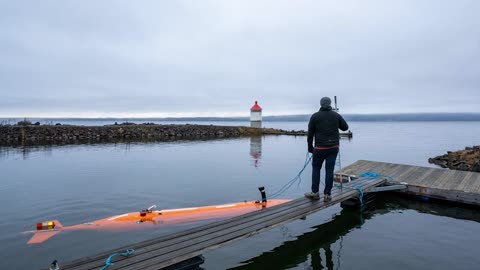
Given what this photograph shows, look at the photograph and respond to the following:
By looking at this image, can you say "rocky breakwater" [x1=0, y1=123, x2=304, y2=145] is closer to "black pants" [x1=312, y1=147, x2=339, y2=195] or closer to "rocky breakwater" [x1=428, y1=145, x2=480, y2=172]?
"rocky breakwater" [x1=428, y1=145, x2=480, y2=172]

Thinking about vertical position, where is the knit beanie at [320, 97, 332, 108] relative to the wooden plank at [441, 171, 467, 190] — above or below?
above

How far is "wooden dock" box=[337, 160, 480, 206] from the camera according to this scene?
12453mm

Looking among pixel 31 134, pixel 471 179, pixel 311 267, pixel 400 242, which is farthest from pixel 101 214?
pixel 31 134

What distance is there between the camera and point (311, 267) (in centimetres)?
759

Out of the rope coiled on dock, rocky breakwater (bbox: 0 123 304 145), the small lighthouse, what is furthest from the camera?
the small lighthouse

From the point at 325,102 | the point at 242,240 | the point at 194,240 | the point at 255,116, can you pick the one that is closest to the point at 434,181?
the point at 325,102

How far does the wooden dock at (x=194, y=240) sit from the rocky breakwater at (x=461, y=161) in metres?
22.3

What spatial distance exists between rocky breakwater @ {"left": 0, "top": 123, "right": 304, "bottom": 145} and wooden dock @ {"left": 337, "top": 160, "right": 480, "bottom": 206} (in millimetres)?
40261

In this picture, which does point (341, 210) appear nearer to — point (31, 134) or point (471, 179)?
point (471, 179)

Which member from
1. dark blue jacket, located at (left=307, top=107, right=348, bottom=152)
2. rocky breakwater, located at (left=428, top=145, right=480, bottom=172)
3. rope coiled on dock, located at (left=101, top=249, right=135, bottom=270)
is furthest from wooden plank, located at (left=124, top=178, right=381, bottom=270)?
rocky breakwater, located at (left=428, top=145, right=480, bottom=172)

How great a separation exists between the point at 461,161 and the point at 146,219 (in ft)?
94.1

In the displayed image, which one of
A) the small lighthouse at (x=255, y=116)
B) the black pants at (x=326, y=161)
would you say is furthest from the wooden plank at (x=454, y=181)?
the small lighthouse at (x=255, y=116)

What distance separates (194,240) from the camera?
22.0ft

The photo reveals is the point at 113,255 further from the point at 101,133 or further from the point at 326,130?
the point at 101,133
